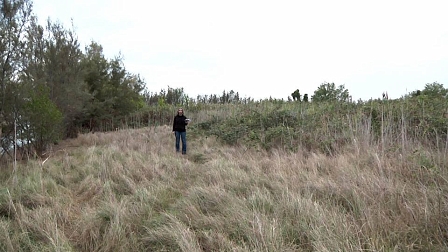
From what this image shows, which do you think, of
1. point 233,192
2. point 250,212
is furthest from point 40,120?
point 250,212

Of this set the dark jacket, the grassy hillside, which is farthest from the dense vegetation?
the dark jacket

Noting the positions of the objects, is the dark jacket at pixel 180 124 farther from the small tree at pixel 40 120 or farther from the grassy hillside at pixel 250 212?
the grassy hillside at pixel 250 212

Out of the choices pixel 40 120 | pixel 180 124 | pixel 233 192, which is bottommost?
pixel 233 192

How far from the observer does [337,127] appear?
22.6 feet

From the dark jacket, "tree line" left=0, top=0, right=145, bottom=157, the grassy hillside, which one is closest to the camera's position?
the grassy hillside

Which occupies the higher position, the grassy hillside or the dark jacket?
the dark jacket

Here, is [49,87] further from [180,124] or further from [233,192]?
[233,192]

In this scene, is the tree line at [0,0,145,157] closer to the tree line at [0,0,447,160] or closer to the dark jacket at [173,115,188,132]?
the tree line at [0,0,447,160]

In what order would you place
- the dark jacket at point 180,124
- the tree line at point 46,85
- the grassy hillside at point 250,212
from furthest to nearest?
the dark jacket at point 180,124 < the tree line at point 46,85 < the grassy hillside at point 250,212

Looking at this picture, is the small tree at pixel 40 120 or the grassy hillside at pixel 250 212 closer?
the grassy hillside at pixel 250 212

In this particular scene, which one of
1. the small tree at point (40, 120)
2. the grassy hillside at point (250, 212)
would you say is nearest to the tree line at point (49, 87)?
the small tree at point (40, 120)

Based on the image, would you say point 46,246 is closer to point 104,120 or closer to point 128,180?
point 128,180

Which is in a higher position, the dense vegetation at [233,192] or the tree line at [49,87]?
the tree line at [49,87]

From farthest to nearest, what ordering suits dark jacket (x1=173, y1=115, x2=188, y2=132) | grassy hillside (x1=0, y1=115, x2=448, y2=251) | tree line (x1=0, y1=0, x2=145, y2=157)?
dark jacket (x1=173, y1=115, x2=188, y2=132) < tree line (x1=0, y1=0, x2=145, y2=157) < grassy hillside (x1=0, y1=115, x2=448, y2=251)
